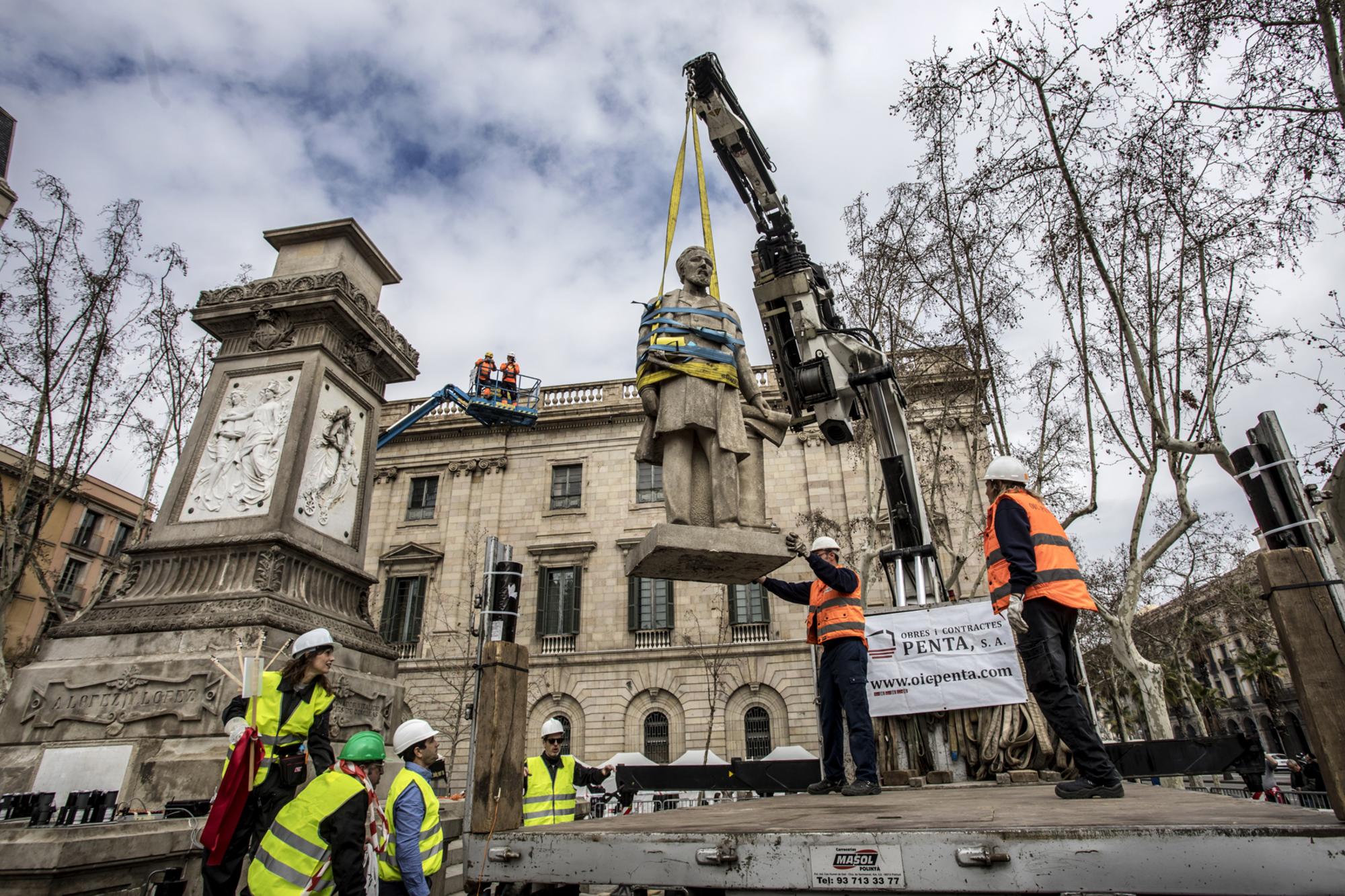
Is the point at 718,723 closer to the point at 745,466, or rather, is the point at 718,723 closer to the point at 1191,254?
the point at 1191,254

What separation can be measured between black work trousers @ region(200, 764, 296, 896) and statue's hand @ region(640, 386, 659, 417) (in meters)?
3.24

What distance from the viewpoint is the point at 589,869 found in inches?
107

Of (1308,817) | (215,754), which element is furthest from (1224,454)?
(215,754)

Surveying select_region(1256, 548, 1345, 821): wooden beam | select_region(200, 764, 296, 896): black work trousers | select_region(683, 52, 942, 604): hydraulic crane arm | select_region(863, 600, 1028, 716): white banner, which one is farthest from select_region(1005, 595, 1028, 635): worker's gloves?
select_region(200, 764, 296, 896): black work trousers

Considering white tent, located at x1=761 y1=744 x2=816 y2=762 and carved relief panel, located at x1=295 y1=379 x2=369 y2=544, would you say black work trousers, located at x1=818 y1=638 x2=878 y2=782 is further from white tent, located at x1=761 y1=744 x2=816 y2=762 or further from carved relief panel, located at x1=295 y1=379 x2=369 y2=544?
white tent, located at x1=761 y1=744 x2=816 y2=762

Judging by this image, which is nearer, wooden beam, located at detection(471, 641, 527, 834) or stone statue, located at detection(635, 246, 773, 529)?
wooden beam, located at detection(471, 641, 527, 834)

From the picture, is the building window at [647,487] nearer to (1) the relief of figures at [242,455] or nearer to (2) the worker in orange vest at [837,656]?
(1) the relief of figures at [242,455]

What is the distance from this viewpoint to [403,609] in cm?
2397

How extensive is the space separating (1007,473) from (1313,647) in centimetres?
214

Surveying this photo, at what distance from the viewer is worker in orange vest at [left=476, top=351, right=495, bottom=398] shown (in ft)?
82.2

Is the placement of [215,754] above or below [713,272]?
below

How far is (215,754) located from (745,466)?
5473 millimetres

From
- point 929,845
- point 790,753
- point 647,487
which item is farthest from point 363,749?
point 647,487

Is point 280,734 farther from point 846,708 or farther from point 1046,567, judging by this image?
point 1046,567
